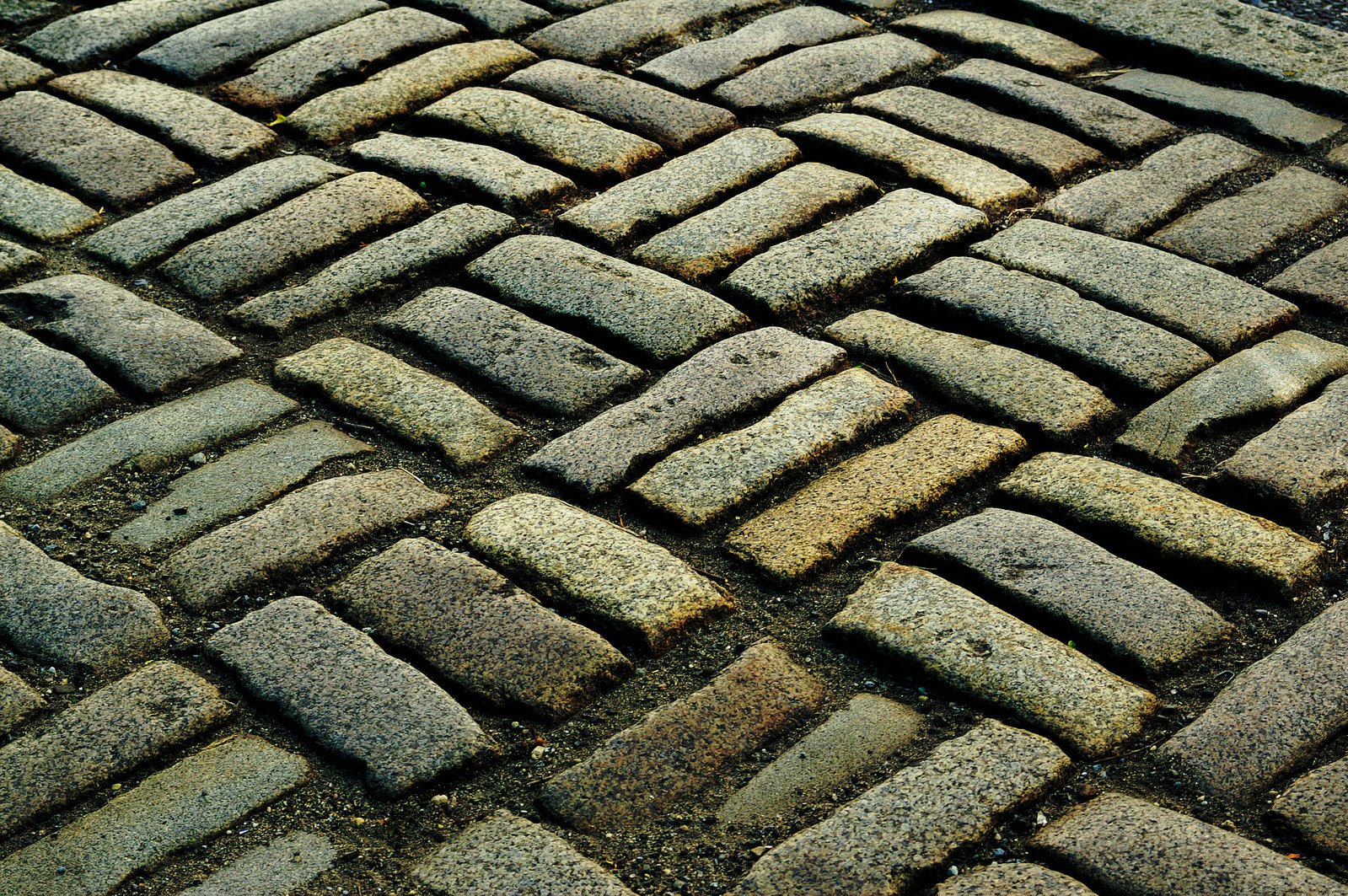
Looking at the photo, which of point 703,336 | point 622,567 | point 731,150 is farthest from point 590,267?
point 622,567

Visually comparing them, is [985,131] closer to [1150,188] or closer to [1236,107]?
[1150,188]

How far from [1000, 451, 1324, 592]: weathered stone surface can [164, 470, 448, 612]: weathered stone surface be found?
104 centimetres

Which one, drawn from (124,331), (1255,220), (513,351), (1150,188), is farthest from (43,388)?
(1255,220)

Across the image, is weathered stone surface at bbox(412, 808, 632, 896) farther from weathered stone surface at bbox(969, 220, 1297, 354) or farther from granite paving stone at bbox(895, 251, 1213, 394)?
weathered stone surface at bbox(969, 220, 1297, 354)

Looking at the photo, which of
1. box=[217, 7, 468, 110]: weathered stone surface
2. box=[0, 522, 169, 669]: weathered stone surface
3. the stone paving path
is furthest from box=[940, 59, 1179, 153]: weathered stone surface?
box=[0, 522, 169, 669]: weathered stone surface

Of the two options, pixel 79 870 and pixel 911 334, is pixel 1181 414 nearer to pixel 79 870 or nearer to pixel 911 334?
pixel 911 334

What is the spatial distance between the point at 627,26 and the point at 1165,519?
222 cm

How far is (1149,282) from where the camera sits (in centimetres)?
289

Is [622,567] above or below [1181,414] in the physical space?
below

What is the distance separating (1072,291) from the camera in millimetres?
2865

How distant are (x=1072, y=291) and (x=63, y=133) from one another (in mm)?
2393

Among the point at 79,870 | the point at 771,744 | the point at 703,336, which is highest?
the point at 703,336

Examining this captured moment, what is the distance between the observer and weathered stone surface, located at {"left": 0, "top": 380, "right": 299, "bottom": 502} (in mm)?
2471

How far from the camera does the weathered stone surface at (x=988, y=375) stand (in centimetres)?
257
